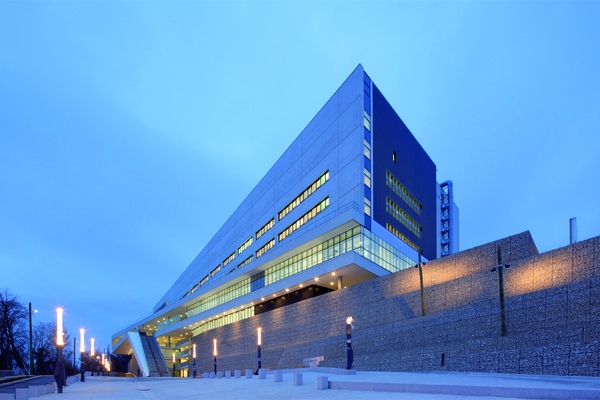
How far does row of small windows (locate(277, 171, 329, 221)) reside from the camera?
49.5 meters

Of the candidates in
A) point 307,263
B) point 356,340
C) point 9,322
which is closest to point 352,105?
point 307,263

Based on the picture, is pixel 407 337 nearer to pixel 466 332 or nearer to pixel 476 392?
pixel 466 332

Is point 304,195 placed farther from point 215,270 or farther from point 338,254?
point 215,270

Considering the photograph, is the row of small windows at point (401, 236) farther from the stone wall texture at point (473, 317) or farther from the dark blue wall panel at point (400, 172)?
the stone wall texture at point (473, 317)

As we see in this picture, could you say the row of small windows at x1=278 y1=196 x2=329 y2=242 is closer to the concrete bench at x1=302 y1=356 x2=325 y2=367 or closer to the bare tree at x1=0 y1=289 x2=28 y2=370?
the concrete bench at x1=302 y1=356 x2=325 y2=367

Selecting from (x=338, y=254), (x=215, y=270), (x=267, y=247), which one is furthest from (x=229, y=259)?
(x=338, y=254)

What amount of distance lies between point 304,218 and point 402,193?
44.9ft

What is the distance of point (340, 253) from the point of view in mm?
43625

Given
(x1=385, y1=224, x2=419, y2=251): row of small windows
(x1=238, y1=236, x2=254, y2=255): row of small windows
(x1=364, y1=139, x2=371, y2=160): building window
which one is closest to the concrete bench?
(x1=385, y1=224, x2=419, y2=251): row of small windows

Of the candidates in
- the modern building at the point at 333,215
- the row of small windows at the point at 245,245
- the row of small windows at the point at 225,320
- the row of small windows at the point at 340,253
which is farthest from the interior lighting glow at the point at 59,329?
the row of small windows at the point at 245,245

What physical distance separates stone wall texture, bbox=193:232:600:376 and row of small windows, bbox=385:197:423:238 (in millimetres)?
14147

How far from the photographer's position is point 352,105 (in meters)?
46.7

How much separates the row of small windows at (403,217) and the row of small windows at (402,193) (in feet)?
6.46

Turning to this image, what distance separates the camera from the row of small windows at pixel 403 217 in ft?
163
